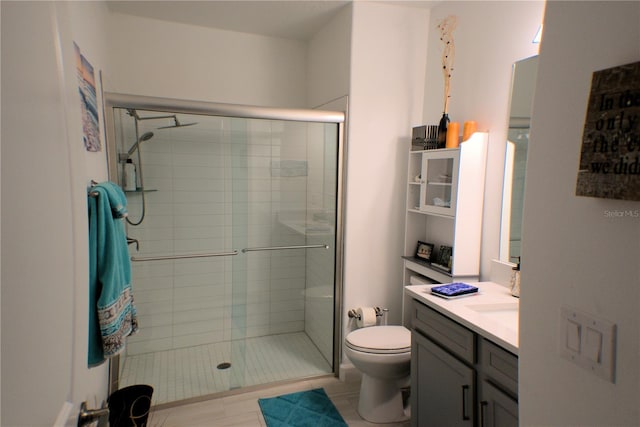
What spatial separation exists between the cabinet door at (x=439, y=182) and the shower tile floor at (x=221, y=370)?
1.36 meters

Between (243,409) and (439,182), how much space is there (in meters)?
1.86

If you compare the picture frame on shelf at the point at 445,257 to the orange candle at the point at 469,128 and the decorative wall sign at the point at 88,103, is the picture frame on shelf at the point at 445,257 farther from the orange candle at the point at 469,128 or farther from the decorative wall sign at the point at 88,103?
the decorative wall sign at the point at 88,103

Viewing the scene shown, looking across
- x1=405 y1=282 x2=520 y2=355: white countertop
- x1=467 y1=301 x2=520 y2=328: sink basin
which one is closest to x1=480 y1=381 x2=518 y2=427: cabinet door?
x1=405 y1=282 x2=520 y2=355: white countertop

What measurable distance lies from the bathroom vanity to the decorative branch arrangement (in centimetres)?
119

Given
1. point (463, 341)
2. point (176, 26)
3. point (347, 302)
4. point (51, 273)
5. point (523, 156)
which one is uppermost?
point (176, 26)

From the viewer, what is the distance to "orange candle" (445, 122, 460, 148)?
230 centimetres

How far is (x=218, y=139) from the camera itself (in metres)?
2.44

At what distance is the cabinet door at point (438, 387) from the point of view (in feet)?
5.22

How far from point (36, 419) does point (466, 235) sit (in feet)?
7.07

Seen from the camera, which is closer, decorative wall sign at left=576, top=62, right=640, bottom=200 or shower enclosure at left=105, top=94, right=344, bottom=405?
decorative wall sign at left=576, top=62, right=640, bottom=200

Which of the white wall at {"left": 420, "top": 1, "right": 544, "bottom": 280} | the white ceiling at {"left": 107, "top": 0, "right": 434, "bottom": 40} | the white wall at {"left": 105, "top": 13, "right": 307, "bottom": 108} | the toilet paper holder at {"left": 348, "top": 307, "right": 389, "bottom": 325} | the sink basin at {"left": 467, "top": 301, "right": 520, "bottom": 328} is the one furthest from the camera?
the white wall at {"left": 105, "top": 13, "right": 307, "bottom": 108}

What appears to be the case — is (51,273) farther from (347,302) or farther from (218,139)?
(347,302)

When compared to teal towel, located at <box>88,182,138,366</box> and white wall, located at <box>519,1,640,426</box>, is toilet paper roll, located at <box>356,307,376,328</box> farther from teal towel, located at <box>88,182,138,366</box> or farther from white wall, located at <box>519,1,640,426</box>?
white wall, located at <box>519,1,640,426</box>

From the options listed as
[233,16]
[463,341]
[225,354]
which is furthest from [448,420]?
[233,16]
